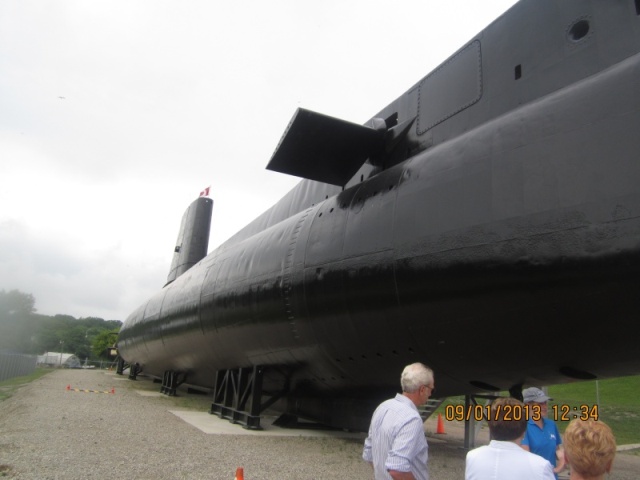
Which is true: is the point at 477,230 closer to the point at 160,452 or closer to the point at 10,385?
the point at 160,452

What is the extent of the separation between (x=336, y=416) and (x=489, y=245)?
559 cm

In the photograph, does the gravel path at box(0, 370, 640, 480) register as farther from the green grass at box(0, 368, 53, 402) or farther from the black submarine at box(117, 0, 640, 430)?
the green grass at box(0, 368, 53, 402)

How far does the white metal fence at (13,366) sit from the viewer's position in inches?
1190

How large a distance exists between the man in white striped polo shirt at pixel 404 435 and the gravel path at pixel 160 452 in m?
3.22

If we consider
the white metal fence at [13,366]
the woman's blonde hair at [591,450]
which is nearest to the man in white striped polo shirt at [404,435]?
the woman's blonde hair at [591,450]

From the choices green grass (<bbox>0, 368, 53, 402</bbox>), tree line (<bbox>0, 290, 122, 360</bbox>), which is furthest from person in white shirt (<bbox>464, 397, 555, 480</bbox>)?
tree line (<bbox>0, 290, 122, 360</bbox>)

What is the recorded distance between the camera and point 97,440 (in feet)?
23.4

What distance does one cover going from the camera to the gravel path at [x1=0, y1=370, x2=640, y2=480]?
5555 millimetres

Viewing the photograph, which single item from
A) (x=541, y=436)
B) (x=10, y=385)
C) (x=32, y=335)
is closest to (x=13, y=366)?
(x=10, y=385)

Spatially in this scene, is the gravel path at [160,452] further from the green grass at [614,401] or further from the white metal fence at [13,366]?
the white metal fence at [13,366]

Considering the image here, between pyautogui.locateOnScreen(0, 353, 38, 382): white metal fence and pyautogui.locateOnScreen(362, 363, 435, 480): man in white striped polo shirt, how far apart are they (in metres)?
33.2

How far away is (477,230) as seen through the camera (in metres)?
4.77

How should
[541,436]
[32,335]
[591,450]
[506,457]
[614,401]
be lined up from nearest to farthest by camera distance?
[591,450] → [506,457] → [541,436] → [614,401] → [32,335]

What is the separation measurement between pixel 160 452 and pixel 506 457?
544 centimetres
